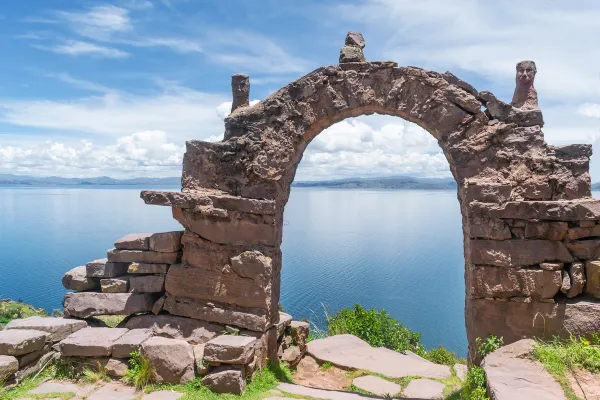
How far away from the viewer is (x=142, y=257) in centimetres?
622

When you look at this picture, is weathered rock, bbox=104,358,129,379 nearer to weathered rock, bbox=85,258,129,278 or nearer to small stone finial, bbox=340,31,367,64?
weathered rock, bbox=85,258,129,278

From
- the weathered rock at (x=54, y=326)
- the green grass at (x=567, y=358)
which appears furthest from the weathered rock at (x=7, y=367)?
the green grass at (x=567, y=358)

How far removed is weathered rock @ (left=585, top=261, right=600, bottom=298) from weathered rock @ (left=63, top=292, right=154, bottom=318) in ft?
17.4

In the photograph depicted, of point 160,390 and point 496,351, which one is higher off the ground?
point 496,351

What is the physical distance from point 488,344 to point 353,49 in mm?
3858

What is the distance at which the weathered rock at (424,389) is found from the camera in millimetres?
5973

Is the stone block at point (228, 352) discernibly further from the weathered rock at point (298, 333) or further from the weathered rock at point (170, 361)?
the weathered rock at point (298, 333)

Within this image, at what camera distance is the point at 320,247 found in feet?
120

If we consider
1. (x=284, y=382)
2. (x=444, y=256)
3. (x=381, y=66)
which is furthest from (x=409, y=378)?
(x=444, y=256)

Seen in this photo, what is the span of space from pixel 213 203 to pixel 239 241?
1.97ft

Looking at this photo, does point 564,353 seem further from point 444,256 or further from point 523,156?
point 444,256

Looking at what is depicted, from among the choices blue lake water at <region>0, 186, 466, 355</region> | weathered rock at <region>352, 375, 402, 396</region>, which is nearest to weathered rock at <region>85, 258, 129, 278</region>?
weathered rock at <region>352, 375, 402, 396</region>

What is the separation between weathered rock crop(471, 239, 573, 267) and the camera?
5.11m

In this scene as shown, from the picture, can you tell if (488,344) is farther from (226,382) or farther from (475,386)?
(226,382)
